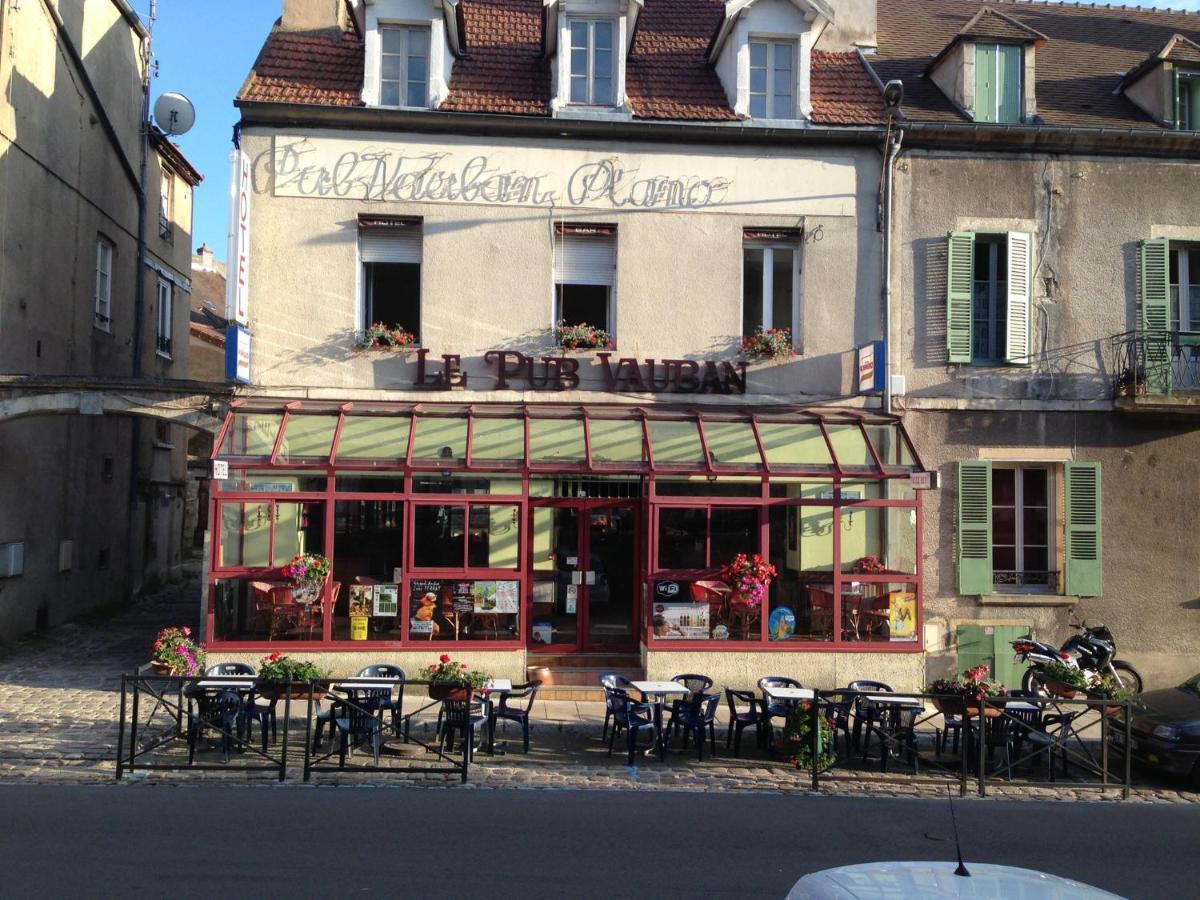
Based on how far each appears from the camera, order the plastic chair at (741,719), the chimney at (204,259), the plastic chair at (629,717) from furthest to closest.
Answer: the chimney at (204,259) → the plastic chair at (741,719) → the plastic chair at (629,717)

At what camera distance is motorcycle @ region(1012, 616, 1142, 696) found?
1141 centimetres

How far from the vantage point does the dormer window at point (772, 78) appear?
556 inches

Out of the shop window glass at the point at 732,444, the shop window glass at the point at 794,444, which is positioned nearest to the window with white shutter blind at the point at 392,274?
the shop window glass at the point at 732,444

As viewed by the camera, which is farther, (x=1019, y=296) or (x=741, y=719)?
(x=1019, y=296)

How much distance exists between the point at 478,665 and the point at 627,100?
778cm

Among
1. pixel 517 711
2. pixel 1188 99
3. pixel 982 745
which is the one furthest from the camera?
pixel 1188 99

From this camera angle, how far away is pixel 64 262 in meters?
16.2

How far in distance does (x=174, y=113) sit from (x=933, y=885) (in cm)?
1827

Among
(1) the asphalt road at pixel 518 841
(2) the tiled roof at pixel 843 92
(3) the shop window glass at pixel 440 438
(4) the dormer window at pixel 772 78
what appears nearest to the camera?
(1) the asphalt road at pixel 518 841

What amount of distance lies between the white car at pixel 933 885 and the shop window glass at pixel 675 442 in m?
9.09

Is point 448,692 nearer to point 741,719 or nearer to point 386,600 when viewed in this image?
point 741,719

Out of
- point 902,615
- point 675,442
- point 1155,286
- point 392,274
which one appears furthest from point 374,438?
point 1155,286

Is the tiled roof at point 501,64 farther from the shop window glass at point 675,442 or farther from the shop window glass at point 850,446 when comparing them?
the shop window glass at point 850,446

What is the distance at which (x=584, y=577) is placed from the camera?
1346cm
